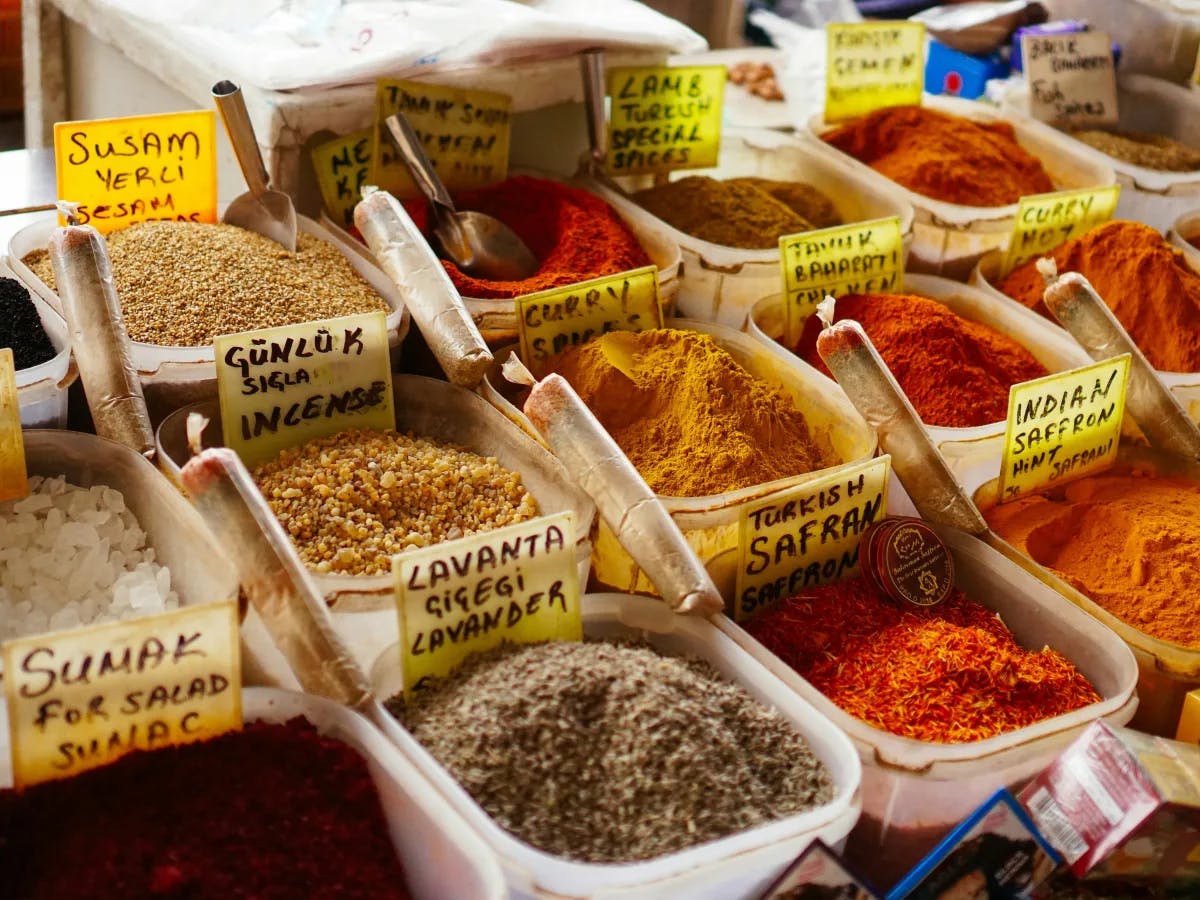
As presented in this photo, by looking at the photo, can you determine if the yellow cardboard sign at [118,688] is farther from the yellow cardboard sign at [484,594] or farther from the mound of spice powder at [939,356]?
the mound of spice powder at [939,356]

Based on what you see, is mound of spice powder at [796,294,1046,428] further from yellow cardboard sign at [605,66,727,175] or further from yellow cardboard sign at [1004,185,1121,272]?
yellow cardboard sign at [605,66,727,175]

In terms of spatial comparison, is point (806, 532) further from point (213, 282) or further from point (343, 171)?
point (343, 171)

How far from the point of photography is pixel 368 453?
1313mm

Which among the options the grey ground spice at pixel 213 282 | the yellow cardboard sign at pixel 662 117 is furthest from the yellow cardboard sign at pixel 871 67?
the grey ground spice at pixel 213 282

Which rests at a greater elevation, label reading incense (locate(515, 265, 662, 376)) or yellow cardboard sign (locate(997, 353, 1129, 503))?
label reading incense (locate(515, 265, 662, 376))

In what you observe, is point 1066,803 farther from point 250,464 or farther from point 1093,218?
point 1093,218

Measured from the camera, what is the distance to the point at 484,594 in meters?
1.07

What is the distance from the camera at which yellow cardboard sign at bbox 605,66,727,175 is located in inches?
76.2

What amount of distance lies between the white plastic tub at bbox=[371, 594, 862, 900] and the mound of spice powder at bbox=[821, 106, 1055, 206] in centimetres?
120

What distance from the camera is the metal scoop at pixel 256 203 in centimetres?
152

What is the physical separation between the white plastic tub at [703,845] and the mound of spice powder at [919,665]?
8cm

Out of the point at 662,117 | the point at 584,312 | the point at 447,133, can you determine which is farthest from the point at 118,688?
the point at 662,117

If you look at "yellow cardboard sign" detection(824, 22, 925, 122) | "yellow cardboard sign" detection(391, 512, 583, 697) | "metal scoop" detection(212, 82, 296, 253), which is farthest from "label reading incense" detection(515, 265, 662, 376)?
"yellow cardboard sign" detection(824, 22, 925, 122)

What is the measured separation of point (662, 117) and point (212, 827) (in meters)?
1.40
